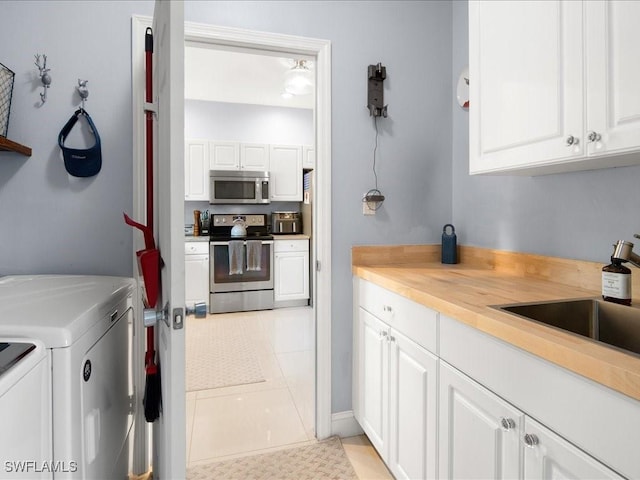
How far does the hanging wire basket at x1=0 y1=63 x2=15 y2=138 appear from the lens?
148cm

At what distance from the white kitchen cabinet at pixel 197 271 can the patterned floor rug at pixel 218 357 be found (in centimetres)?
38

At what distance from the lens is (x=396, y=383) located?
5.08 ft

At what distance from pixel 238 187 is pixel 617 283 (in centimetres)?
427

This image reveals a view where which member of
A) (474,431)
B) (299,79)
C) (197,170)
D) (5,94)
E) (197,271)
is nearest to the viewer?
(474,431)

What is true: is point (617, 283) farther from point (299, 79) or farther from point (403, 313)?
point (299, 79)

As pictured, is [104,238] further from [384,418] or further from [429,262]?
[429,262]

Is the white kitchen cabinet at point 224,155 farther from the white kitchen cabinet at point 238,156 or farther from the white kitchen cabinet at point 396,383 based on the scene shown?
the white kitchen cabinet at point 396,383

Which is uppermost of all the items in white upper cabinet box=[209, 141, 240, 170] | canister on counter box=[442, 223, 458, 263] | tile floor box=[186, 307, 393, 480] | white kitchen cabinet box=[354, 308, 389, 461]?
white upper cabinet box=[209, 141, 240, 170]

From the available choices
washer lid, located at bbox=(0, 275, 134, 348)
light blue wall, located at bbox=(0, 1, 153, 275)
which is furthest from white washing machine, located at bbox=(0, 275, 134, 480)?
light blue wall, located at bbox=(0, 1, 153, 275)

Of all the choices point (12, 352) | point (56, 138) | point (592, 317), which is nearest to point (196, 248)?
point (56, 138)

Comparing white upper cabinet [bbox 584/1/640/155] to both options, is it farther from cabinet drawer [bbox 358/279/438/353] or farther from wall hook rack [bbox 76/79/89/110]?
wall hook rack [bbox 76/79/89/110]

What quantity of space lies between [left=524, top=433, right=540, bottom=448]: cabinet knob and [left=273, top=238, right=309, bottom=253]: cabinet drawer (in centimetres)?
399

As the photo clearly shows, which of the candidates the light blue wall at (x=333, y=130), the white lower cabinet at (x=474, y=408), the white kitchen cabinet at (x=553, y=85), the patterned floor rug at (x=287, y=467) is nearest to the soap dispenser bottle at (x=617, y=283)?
the white kitchen cabinet at (x=553, y=85)

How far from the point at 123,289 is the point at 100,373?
336mm
